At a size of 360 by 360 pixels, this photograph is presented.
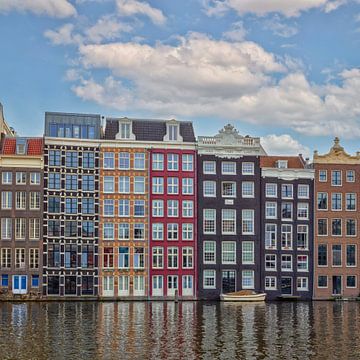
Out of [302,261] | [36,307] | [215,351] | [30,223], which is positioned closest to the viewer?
[215,351]

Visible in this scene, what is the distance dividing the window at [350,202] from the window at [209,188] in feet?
60.7

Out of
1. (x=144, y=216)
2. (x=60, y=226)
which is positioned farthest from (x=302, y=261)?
(x=60, y=226)

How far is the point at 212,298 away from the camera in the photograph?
315 ft

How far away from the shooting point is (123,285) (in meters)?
94.9

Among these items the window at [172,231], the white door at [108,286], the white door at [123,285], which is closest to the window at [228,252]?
the window at [172,231]

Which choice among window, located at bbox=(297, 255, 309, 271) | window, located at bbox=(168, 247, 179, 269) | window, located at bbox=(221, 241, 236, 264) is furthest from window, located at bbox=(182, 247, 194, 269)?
window, located at bbox=(297, 255, 309, 271)

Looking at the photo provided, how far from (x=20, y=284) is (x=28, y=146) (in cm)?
1750

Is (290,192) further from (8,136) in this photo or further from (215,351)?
(215,351)

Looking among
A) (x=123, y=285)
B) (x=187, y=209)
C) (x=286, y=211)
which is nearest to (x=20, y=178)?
(x=123, y=285)

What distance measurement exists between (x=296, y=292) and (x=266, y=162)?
59.0 feet

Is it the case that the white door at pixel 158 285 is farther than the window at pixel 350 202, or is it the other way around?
the window at pixel 350 202

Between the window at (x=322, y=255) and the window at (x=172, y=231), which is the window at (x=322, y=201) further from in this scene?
the window at (x=172, y=231)

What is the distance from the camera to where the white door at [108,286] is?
309ft

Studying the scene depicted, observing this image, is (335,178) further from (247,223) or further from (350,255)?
(247,223)
